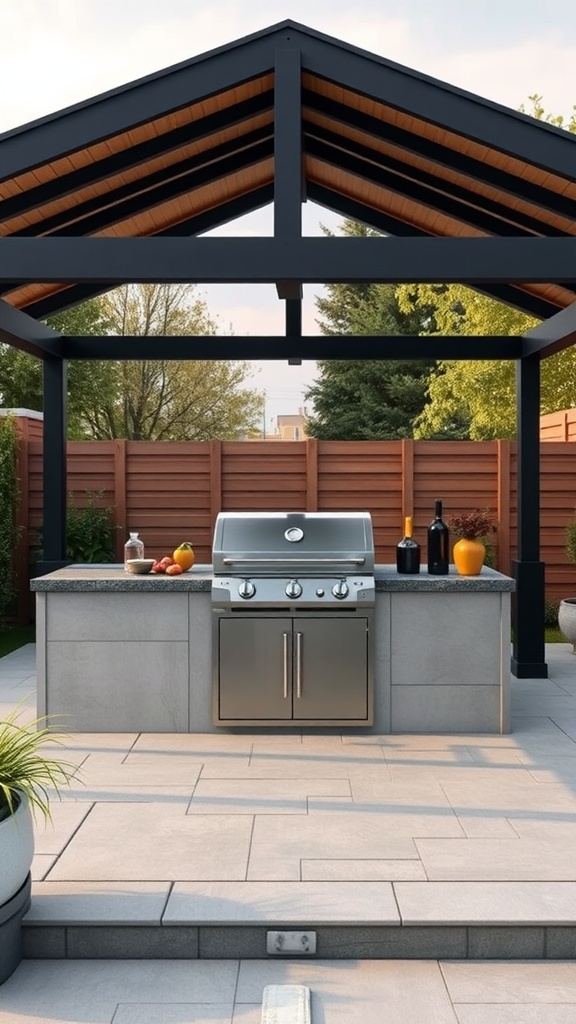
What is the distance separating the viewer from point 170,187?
21.2ft

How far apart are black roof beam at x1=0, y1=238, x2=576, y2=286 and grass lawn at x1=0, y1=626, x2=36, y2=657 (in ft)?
16.0

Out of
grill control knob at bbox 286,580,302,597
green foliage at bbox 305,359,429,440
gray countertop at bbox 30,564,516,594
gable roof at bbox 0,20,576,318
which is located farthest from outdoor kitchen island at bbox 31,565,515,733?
green foliage at bbox 305,359,429,440

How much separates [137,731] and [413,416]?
17.3 m

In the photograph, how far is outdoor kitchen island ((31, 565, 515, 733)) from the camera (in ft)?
19.0

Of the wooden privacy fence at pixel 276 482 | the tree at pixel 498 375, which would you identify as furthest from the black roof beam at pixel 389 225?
the tree at pixel 498 375

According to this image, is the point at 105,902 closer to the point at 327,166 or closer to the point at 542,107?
the point at 327,166

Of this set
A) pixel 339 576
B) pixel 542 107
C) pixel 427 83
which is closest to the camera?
pixel 427 83

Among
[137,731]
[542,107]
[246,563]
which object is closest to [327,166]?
[246,563]

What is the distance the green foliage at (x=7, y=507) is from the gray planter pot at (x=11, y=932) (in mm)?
6233

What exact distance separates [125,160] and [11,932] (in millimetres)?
4021

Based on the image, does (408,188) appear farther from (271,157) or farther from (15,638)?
(15,638)

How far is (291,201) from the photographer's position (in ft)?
14.7

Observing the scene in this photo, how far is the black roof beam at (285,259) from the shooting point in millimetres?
4383

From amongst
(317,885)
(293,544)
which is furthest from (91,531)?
(317,885)
